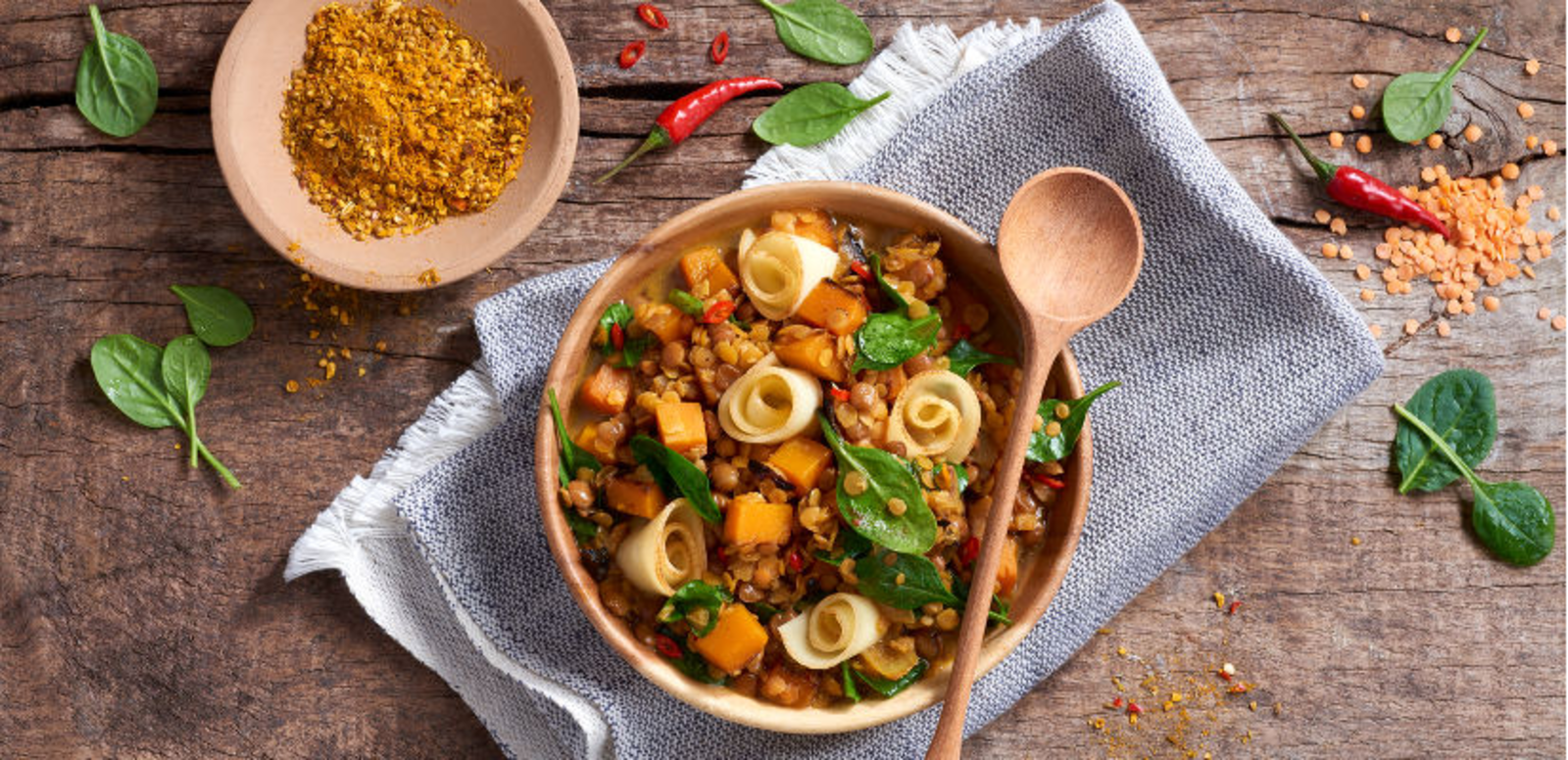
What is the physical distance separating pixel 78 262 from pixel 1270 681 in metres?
3.67

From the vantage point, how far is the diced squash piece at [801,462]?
266 centimetres

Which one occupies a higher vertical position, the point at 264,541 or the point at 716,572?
the point at 716,572

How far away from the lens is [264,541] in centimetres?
330

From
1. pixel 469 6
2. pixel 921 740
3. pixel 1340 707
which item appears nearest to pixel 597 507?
pixel 921 740

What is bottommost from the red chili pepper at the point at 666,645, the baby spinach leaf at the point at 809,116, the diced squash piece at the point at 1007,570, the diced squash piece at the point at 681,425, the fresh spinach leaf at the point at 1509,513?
the fresh spinach leaf at the point at 1509,513

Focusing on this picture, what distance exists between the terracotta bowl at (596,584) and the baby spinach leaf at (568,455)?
2 centimetres

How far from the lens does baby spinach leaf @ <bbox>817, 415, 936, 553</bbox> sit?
2.54m

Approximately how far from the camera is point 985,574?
259 cm

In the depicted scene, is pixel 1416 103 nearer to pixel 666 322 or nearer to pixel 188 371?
pixel 666 322

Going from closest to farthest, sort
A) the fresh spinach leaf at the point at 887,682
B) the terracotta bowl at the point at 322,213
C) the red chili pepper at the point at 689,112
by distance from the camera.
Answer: the fresh spinach leaf at the point at 887,682 < the terracotta bowl at the point at 322,213 < the red chili pepper at the point at 689,112

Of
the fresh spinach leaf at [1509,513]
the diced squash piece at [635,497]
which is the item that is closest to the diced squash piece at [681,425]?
the diced squash piece at [635,497]

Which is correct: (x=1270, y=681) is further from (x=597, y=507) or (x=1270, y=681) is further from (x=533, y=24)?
(x=533, y=24)

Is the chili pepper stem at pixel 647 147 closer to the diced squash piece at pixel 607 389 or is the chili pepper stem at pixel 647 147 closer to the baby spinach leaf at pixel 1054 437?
the diced squash piece at pixel 607 389

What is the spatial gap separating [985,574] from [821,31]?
5.39 feet
